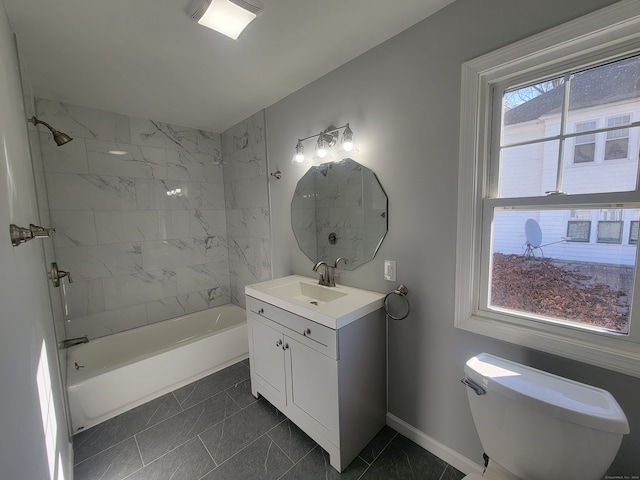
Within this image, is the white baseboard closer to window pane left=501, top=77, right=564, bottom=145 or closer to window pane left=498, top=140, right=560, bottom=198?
window pane left=498, top=140, right=560, bottom=198

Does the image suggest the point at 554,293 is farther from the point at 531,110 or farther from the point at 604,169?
the point at 531,110

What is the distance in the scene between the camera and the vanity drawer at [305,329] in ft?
4.58

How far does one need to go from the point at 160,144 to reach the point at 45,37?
52.0 inches

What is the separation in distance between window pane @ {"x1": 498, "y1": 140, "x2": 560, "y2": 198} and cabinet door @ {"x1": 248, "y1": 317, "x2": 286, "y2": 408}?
153 centimetres

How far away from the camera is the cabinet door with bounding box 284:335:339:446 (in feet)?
4.66

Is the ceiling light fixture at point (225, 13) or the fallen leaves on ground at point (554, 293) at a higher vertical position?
the ceiling light fixture at point (225, 13)

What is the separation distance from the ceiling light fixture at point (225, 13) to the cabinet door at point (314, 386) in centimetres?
177

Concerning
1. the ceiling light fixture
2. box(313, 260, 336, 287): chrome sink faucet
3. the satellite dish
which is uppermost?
the ceiling light fixture

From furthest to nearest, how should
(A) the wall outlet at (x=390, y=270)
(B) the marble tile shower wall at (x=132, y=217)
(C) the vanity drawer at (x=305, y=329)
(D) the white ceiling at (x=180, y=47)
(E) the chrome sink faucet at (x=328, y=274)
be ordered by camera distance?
(B) the marble tile shower wall at (x=132, y=217) → (E) the chrome sink faucet at (x=328, y=274) → (A) the wall outlet at (x=390, y=270) → (C) the vanity drawer at (x=305, y=329) → (D) the white ceiling at (x=180, y=47)

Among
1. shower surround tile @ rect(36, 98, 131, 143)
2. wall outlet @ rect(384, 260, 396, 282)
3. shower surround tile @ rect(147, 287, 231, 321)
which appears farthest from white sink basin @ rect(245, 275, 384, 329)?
shower surround tile @ rect(36, 98, 131, 143)

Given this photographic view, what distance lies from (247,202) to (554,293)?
102 inches

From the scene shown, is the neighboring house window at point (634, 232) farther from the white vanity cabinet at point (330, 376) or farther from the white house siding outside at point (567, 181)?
the white vanity cabinet at point (330, 376)

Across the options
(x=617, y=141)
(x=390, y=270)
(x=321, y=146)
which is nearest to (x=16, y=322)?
(x=390, y=270)

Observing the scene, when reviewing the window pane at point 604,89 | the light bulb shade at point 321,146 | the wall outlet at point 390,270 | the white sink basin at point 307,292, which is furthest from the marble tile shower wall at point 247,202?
the window pane at point 604,89
